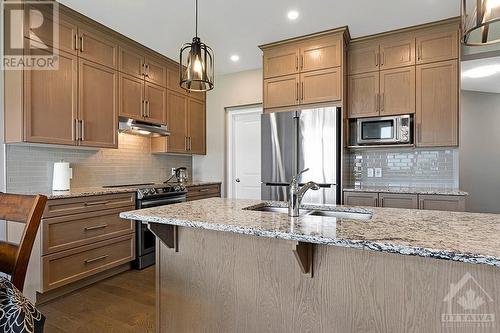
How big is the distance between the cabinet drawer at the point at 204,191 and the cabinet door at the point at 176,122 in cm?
64

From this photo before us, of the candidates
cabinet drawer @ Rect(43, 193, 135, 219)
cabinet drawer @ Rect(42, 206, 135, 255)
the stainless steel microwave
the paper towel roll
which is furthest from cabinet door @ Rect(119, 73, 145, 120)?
the stainless steel microwave

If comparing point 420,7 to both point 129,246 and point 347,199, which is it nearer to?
point 347,199

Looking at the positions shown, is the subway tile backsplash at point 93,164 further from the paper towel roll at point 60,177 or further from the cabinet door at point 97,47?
the cabinet door at point 97,47

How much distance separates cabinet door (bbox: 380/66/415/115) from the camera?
336 centimetres

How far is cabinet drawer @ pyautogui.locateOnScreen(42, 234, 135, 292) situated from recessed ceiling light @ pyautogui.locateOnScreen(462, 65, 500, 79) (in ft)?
15.2

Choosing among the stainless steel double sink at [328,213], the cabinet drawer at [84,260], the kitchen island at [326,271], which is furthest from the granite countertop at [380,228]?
the cabinet drawer at [84,260]

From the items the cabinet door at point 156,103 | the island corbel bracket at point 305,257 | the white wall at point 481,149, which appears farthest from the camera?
the white wall at point 481,149

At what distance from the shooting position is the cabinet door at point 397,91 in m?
3.36

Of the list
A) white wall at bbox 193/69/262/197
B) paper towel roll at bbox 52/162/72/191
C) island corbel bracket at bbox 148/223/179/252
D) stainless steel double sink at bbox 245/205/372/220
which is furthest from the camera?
white wall at bbox 193/69/262/197

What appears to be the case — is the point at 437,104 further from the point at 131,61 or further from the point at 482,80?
the point at 131,61

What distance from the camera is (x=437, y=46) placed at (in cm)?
324

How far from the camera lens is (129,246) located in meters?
3.21

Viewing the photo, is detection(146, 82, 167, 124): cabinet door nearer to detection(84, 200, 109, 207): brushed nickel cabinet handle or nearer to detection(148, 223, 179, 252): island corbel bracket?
detection(84, 200, 109, 207): brushed nickel cabinet handle

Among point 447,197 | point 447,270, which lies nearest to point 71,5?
point 447,270
